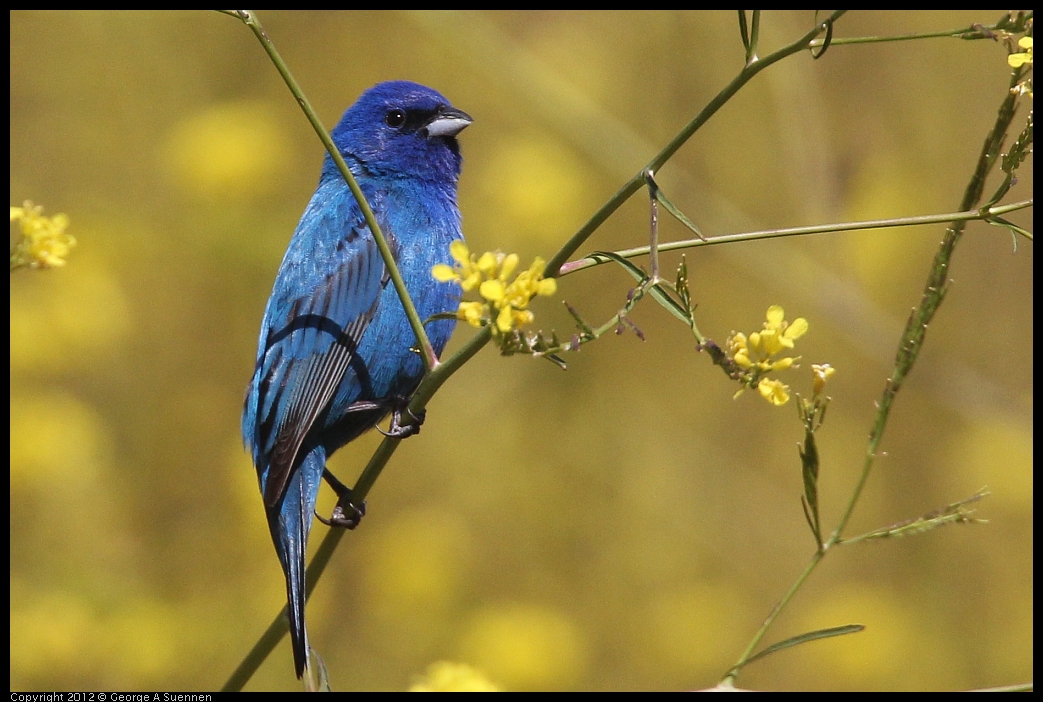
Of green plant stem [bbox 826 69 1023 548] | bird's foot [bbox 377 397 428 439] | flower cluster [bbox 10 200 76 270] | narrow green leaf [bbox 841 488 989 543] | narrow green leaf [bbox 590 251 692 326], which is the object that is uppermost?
green plant stem [bbox 826 69 1023 548]

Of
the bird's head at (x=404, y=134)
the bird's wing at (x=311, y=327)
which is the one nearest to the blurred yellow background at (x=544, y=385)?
the bird's head at (x=404, y=134)

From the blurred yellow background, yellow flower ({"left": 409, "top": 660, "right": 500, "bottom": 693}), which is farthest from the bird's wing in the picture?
yellow flower ({"left": 409, "top": 660, "right": 500, "bottom": 693})

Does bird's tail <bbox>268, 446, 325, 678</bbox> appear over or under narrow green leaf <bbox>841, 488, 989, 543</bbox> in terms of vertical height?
under

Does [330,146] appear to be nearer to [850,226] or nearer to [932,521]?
[850,226]

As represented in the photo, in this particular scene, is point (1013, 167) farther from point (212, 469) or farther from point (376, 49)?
point (376, 49)

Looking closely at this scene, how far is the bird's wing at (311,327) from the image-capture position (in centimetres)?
335

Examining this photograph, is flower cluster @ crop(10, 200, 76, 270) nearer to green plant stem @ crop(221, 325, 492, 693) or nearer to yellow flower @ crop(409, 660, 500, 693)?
green plant stem @ crop(221, 325, 492, 693)

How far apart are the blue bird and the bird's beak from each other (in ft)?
0.95

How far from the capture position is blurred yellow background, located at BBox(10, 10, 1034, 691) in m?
4.79

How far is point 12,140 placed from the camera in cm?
661

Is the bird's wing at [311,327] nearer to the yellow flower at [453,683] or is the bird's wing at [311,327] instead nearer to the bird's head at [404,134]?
the bird's head at [404,134]

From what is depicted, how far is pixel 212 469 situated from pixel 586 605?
7.34 ft

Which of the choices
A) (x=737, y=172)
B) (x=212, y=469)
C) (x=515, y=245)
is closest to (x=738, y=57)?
(x=737, y=172)

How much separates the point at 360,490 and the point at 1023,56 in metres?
1.70
